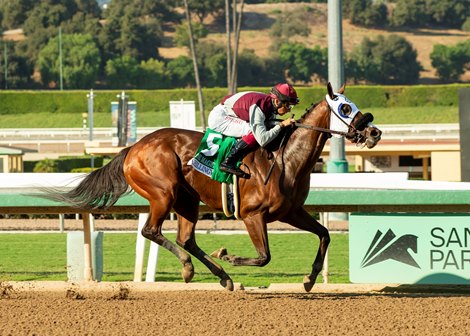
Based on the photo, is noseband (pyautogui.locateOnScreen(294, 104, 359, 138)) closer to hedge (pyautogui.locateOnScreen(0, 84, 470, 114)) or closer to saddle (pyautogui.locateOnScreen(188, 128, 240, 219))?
saddle (pyautogui.locateOnScreen(188, 128, 240, 219))

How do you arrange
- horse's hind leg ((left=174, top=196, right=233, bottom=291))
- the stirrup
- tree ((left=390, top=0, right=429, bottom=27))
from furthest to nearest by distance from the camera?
tree ((left=390, top=0, right=429, bottom=27)) → horse's hind leg ((left=174, top=196, right=233, bottom=291)) → the stirrup

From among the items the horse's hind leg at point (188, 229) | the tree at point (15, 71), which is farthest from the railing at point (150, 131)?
the tree at point (15, 71)

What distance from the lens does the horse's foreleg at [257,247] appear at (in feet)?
24.1

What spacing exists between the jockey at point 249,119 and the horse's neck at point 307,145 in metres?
0.14

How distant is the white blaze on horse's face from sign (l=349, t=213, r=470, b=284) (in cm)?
131

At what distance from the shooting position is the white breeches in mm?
7676

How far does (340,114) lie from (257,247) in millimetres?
1105

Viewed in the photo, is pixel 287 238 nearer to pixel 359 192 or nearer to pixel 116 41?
pixel 359 192

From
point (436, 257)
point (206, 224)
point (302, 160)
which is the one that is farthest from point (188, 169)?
point (206, 224)

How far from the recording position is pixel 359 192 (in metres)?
8.52

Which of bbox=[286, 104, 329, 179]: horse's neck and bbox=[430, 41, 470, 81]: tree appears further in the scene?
bbox=[430, 41, 470, 81]: tree

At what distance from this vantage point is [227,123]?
7.71m

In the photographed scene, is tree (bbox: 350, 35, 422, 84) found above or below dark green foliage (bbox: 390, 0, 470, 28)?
below

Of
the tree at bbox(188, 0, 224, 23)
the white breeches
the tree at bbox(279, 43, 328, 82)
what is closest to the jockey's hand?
the white breeches
